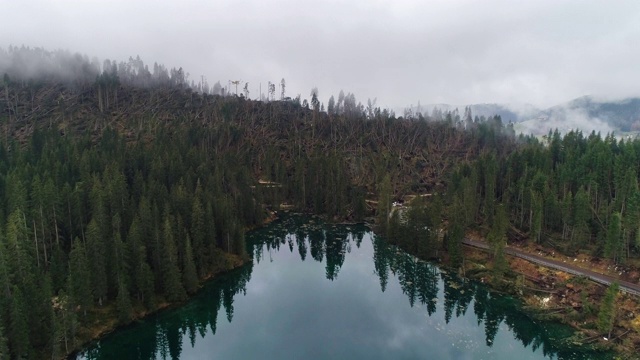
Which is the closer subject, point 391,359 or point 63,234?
point 391,359

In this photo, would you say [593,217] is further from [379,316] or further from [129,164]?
[129,164]

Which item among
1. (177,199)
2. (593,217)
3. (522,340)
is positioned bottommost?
(522,340)

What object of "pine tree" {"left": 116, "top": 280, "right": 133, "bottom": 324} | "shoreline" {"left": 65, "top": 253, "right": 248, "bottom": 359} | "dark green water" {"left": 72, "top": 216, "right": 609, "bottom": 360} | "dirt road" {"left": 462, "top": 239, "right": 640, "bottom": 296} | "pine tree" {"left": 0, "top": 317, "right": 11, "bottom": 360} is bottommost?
"dark green water" {"left": 72, "top": 216, "right": 609, "bottom": 360}

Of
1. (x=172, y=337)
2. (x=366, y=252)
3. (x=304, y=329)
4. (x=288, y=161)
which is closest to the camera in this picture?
(x=172, y=337)

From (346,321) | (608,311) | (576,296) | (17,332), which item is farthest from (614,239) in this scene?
(17,332)

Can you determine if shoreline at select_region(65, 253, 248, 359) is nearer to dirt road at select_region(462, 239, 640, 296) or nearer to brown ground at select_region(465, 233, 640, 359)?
brown ground at select_region(465, 233, 640, 359)

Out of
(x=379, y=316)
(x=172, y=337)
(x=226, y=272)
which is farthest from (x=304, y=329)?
(x=226, y=272)

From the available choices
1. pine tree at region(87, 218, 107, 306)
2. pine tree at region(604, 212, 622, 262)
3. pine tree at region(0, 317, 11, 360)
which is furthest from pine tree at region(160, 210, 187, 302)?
pine tree at region(604, 212, 622, 262)
